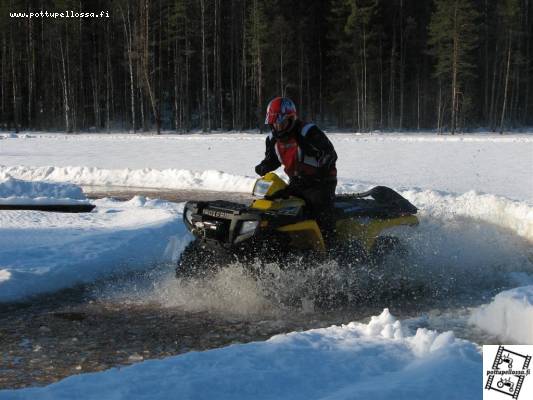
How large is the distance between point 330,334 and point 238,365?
3.36 feet

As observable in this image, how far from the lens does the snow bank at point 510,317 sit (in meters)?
5.23

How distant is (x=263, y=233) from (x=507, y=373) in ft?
9.46

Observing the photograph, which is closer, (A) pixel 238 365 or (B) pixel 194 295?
(A) pixel 238 365

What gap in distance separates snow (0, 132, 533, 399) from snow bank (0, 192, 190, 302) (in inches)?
0.7

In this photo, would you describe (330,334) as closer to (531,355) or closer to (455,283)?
(531,355)

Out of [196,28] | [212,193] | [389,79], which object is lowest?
[212,193]

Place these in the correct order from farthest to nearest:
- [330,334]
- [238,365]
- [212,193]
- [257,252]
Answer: [212,193]
[257,252]
[330,334]
[238,365]

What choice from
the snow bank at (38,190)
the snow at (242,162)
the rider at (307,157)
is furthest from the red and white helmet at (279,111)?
the snow bank at (38,190)

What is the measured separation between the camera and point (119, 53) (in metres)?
51.0

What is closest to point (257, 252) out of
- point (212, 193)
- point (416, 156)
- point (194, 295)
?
point (194, 295)

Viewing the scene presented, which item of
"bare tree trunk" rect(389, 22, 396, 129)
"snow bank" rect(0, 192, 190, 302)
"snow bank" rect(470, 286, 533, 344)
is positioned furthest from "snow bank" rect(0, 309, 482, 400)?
"bare tree trunk" rect(389, 22, 396, 129)

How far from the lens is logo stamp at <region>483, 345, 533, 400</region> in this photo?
370 cm

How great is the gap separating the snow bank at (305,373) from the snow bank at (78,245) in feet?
11.7

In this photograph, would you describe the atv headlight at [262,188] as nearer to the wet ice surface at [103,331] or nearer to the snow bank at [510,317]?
the wet ice surface at [103,331]
